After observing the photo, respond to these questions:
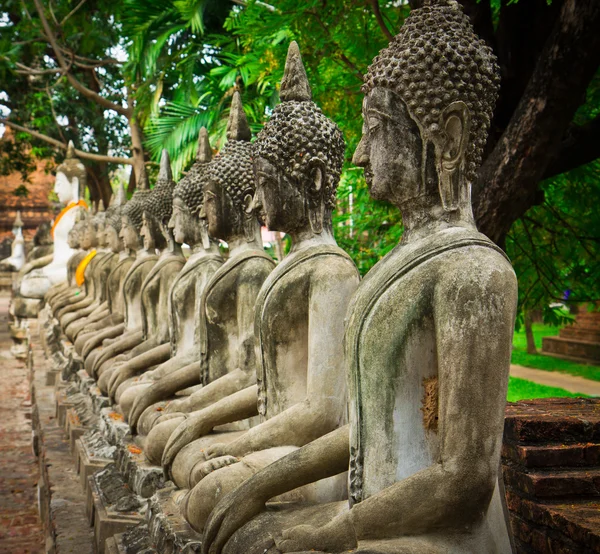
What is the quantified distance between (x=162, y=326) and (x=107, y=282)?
3177mm

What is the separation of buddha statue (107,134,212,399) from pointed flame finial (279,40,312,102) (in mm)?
1873

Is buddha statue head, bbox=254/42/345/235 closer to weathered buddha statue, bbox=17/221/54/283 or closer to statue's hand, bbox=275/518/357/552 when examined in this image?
statue's hand, bbox=275/518/357/552

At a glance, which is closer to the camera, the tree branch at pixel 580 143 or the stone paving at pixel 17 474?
the tree branch at pixel 580 143

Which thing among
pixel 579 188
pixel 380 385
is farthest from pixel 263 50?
pixel 380 385

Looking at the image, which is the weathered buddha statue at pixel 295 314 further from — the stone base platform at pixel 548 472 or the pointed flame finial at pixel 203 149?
the pointed flame finial at pixel 203 149

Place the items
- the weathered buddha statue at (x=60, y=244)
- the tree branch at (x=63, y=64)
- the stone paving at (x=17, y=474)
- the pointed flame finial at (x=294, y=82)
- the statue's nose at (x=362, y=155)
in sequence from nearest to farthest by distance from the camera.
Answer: the statue's nose at (x=362, y=155) → the pointed flame finial at (x=294, y=82) → the stone paving at (x=17, y=474) → the tree branch at (x=63, y=64) → the weathered buddha statue at (x=60, y=244)

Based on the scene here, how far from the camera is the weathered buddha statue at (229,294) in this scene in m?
4.39

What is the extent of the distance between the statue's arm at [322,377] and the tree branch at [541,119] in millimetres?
1971

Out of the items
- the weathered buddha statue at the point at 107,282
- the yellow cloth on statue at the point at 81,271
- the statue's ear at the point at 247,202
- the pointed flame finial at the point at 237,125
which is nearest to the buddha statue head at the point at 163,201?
the weathered buddha statue at the point at 107,282

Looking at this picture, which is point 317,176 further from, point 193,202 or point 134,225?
point 134,225

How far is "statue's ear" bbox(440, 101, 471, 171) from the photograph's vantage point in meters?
2.66

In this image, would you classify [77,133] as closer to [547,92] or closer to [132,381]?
[132,381]

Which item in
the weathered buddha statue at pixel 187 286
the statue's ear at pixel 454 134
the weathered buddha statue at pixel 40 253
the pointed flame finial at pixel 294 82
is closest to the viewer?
the statue's ear at pixel 454 134

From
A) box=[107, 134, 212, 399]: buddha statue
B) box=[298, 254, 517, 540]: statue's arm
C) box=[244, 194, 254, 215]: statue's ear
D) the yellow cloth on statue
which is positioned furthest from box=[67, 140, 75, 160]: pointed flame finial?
box=[298, 254, 517, 540]: statue's arm
